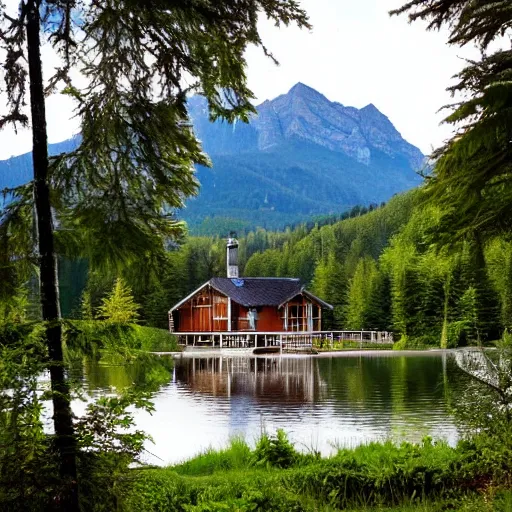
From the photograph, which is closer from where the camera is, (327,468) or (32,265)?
(32,265)

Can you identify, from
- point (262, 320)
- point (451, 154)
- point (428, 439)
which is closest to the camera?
point (451, 154)

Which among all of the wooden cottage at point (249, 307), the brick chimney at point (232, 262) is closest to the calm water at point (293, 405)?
the wooden cottage at point (249, 307)

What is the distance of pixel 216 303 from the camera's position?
35781 millimetres

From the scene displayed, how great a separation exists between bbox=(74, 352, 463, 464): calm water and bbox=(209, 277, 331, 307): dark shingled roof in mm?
14238

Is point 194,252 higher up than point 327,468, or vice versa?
point 194,252

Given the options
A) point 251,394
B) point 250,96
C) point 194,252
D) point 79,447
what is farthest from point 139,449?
point 194,252

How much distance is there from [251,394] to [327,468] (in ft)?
29.3

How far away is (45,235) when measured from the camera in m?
3.75

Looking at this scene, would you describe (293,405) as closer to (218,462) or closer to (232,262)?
(218,462)

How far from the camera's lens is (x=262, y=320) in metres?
35.3

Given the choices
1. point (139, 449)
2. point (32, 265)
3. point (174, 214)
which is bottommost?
point (139, 449)

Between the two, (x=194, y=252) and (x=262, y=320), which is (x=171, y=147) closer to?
(x=262, y=320)

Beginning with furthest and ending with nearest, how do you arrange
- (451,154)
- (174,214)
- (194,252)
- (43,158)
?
1. (194,252)
2. (451,154)
3. (174,214)
4. (43,158)

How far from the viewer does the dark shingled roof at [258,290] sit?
3475 centimetres
